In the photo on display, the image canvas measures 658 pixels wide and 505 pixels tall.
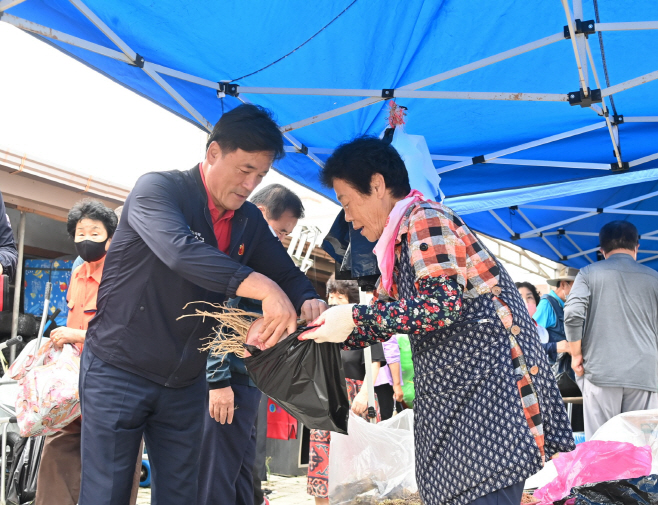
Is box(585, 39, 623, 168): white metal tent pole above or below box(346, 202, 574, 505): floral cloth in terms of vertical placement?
above

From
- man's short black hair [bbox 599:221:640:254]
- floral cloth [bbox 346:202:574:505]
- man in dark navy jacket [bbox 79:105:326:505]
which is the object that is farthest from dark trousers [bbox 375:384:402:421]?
floral cloth [bbox 346:202:574:505]

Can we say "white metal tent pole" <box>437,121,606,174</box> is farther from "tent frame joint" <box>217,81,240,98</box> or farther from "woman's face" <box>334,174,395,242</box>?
"woman's face" <box>334,174,395,242</box>

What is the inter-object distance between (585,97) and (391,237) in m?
2.77

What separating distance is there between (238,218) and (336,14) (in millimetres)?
1741

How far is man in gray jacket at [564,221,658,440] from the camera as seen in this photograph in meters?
4.46

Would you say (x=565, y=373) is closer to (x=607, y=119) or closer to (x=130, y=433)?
(x=607, y=119)

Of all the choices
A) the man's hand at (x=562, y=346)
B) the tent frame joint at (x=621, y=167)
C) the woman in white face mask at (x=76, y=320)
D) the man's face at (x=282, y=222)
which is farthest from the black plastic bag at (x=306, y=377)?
the tent frame joint at (x=621, y=167)

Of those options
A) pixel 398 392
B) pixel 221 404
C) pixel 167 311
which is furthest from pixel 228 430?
pixel 398 392

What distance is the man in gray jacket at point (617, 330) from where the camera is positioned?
14.6ft

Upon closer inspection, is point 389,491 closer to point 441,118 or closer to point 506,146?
point 441,118

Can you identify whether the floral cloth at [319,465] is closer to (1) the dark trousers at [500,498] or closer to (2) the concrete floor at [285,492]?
(2) the concrete floor at [285,492]

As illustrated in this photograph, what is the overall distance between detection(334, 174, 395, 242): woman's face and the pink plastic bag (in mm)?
2045

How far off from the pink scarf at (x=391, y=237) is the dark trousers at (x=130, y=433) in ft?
2.72

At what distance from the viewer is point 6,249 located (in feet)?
8.64
